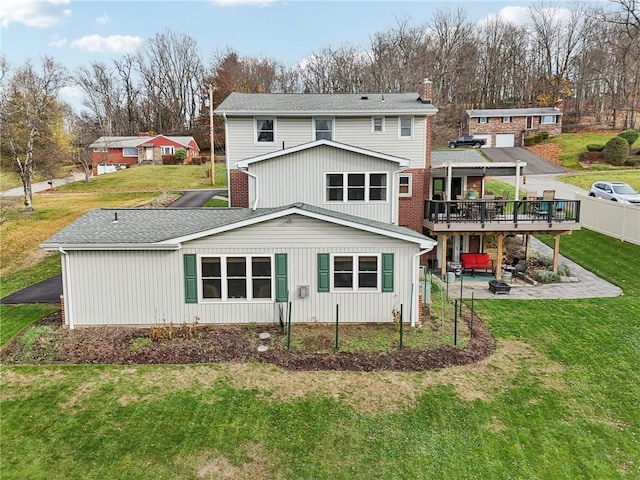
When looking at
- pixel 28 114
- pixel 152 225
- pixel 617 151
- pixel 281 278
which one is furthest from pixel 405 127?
pixel 617 151

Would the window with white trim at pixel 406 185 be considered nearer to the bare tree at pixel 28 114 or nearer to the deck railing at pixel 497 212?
the deck railing at pixel 497 212

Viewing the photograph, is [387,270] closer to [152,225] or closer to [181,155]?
[152,225]

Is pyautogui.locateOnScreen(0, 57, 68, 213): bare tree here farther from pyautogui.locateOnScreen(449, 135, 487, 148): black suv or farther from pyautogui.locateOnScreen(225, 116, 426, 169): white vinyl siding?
pyautogui.locateOnScreen(449, 135, 487, 148): black suv

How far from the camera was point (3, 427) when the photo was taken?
8.46 metres

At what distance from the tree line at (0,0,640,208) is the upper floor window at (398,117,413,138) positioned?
32.4 m

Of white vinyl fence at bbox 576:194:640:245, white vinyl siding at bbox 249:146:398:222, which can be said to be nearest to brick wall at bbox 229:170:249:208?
white vinyl siding at bbox 249:146:398:222

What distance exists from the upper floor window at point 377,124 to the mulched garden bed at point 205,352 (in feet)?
36.0

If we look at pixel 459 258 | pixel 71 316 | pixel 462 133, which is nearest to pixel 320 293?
pixel 71 316

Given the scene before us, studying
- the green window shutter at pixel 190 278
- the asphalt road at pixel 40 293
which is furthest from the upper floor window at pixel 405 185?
the asphalt road at pixel 40 293

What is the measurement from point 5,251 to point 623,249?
94.6 feet

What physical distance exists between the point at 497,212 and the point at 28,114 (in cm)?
3083

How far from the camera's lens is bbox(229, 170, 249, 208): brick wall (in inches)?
811

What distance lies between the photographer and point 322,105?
2088 centimetres

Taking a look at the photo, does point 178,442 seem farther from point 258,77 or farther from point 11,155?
point 258,77
